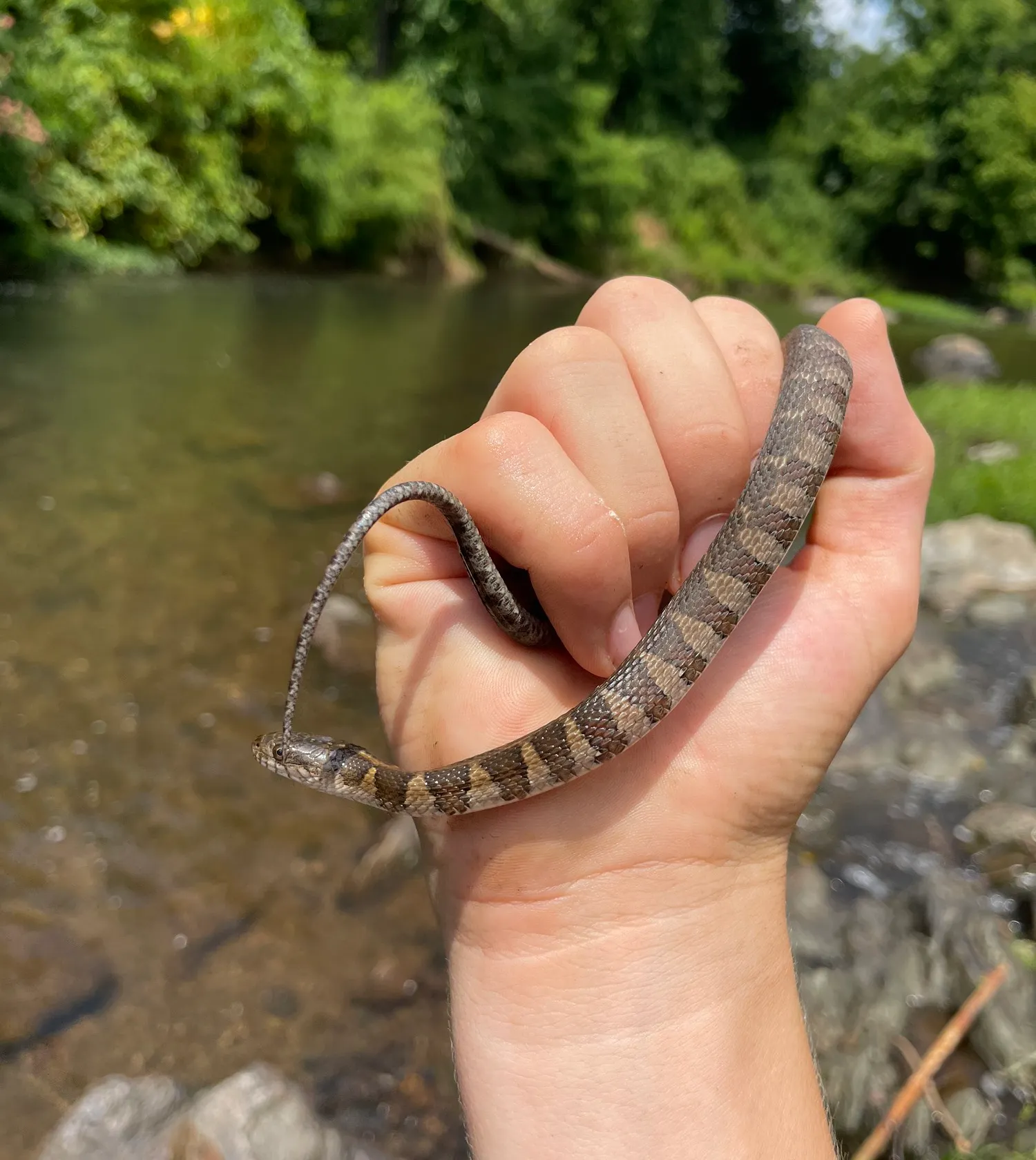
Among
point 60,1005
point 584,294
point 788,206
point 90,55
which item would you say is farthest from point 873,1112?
point 788,206

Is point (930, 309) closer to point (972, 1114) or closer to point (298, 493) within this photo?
point (298, 493)

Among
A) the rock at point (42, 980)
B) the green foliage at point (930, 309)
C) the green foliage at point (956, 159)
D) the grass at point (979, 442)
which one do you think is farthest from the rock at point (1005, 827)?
the green foliage at point (956, 159)

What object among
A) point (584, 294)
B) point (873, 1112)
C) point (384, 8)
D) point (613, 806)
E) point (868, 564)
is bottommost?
point (584, 294)

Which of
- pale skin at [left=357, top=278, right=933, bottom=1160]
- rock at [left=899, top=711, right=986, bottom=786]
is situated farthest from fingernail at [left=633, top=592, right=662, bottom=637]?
rock at [left=899, top=711, right=986, bottom=786]

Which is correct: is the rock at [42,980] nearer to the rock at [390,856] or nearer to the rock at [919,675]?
the rock at [390,856]

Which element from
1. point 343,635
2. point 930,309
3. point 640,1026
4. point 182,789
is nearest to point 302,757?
point 640,1026

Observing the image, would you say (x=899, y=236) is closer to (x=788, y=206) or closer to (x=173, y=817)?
(x=788, y=206)

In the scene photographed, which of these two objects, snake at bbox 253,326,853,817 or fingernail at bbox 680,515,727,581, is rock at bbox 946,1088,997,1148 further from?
fingernail at bbox 680,515,727,581
